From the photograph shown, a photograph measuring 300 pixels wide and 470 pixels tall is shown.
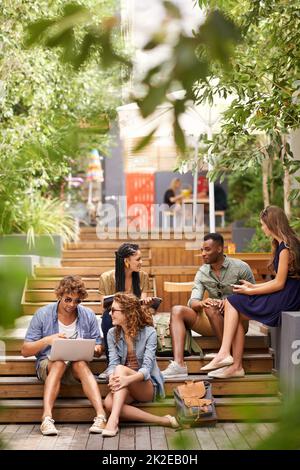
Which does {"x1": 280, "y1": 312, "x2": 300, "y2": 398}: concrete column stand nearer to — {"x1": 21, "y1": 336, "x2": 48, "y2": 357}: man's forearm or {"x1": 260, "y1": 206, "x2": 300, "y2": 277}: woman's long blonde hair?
{"x1": 260, "y1": 206, "x2": 300, "y2": 277}: woman's long blonde hair

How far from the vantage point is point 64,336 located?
6312 millimetres

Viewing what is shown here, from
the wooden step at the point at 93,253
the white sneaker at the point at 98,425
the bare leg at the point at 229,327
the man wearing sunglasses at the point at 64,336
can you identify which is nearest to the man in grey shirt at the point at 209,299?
the bare leg at the point at 229,327

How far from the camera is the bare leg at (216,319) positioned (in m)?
6.62

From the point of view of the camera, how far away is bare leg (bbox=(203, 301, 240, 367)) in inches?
254

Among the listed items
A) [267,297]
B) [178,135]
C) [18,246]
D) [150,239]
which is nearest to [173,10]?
[178,135]

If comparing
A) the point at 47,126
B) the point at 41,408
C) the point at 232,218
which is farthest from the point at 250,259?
the point at 47,126

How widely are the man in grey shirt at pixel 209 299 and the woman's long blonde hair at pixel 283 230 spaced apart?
0.48 metres

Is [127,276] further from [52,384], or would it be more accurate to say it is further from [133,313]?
[52,384]

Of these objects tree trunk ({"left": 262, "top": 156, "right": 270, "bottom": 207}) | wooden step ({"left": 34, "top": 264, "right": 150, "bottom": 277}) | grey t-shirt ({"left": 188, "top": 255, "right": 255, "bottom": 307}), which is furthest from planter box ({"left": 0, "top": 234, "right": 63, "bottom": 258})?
tree trunk ({"left": 262, "top": 156, "right": 270, "bottom": 207})

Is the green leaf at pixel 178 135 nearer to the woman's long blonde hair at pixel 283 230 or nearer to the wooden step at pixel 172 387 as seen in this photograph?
the woman's long blonde hair at pixel 283 230

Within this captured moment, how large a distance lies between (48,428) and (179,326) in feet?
3.82

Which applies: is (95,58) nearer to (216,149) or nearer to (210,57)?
(210,57)

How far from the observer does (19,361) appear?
696 centimetres

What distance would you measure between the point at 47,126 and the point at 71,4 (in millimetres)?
110
